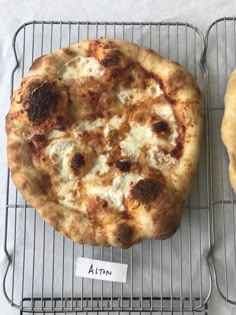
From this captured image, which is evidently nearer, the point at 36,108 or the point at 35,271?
the point at 36,108

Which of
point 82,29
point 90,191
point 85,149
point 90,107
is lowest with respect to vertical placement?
point 90,191

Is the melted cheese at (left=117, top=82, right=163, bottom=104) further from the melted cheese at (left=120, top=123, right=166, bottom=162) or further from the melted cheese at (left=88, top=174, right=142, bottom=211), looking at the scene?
the melted cheese at (left=88, top=174, right=142, bottom=211)

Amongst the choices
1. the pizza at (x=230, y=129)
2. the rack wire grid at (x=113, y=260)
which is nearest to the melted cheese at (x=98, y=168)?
the rack wire grid at (x=113, y=260)

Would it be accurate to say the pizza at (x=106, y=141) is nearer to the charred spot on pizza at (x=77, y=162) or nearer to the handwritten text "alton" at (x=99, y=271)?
the charred spot on pizza at (x=77, y=162)

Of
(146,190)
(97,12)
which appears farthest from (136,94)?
(97,12)

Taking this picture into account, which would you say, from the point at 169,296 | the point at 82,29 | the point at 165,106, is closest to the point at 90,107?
the point at 165,106

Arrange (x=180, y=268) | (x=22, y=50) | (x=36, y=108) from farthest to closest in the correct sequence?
(x=22, y=50) → (x=180, y=268) → (x=36, y=108)

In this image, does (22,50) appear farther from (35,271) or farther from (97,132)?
(35,271)
